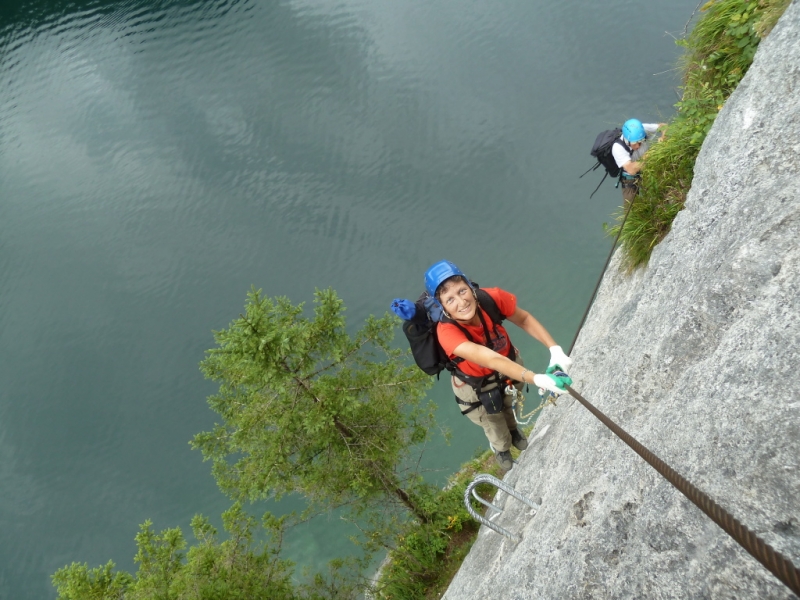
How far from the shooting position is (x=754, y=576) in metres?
2.45

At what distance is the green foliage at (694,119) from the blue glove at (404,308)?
2.35 m

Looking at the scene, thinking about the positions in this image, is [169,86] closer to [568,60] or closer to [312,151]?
[312,151]

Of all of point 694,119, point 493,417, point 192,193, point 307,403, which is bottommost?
point 493,417

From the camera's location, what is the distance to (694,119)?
5.81m

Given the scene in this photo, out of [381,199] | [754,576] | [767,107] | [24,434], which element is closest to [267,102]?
[381,199]

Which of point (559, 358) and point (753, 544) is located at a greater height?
point (559, 358)

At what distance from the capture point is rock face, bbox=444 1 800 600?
2.70 metres

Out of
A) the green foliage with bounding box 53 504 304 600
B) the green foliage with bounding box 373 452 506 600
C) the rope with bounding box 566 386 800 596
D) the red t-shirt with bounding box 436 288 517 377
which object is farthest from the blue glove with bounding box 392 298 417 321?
the green foliage with bounding box 373 452 506 600

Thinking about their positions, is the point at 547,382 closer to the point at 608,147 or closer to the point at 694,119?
the point at 694,119

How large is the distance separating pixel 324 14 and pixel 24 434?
81.7 feet

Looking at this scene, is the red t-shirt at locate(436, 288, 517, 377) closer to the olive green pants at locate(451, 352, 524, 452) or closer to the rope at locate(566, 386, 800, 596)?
the olive green pants at locate(451, 352, 524, 452)

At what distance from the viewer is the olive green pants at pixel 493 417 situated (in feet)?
22.3

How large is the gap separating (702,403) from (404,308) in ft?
8.84

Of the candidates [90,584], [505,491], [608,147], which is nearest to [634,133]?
[608,147]
